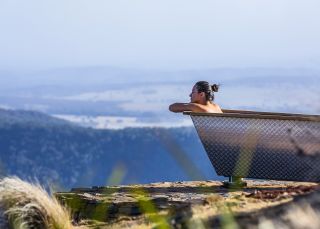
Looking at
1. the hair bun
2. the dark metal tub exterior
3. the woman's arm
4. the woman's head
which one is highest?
the hair bun

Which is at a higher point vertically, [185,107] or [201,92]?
[201,92]

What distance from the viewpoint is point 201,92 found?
14.3 meters

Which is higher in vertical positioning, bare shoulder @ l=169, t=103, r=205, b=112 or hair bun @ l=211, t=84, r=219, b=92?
hair bun @ l=211, t=84, r=219, b=92

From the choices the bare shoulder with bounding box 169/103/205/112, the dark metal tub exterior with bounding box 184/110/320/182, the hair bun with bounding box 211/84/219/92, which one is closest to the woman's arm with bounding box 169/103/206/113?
the bare shoulder with bounding box 169/103/205/112

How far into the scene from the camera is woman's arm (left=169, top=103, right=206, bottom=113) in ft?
45.4

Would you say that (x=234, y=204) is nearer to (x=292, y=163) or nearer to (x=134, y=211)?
(x=134, y=211)

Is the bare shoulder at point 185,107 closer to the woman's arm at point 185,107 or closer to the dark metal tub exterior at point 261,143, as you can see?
the woman's arm at point 185,107

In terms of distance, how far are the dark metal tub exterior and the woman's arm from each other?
1.28 ft

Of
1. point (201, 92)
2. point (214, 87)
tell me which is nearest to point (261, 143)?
point (201, 92)

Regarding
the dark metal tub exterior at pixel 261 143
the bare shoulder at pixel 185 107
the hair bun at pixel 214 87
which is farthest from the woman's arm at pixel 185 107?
the hair bun at pixel 214 87

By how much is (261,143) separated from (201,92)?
1338 millimetres

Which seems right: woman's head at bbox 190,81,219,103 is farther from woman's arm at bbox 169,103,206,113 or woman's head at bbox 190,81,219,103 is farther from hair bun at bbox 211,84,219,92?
woman's arm at bbox 169,103,206,113

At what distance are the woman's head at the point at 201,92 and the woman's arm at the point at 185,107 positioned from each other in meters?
0.39

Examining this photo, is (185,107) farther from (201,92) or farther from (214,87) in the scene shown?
(214,87)
